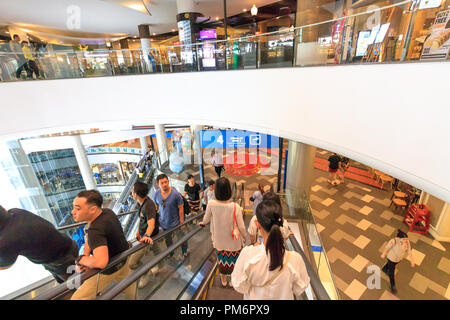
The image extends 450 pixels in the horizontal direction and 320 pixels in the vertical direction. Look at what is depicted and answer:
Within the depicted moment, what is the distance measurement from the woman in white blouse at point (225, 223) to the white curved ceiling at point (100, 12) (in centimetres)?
1058

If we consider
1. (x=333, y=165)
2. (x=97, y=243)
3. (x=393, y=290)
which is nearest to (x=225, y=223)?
(x=97, y=243)

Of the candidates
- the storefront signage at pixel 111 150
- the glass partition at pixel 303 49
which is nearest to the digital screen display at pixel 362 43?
the glass partition at pixel 303 49

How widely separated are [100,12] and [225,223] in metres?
12.8

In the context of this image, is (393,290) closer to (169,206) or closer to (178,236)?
(178,236)

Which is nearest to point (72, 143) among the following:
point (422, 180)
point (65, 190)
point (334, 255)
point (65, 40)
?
point (65, 190)

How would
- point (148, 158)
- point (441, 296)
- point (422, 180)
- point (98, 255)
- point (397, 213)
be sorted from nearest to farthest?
point (98, 255) < point (422, 180) < point (441, 296) < point (397, 213) < point (148, 158)

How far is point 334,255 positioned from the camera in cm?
564

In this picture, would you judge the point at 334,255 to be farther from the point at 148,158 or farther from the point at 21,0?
the point at 21,0

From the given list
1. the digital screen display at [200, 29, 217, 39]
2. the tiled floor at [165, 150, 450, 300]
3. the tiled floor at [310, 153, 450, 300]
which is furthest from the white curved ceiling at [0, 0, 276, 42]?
the tiled floor at [310, 153, 450, 300]

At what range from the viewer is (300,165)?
7215 mm

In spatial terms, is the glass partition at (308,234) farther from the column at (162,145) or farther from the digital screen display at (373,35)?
the column at (162,145)

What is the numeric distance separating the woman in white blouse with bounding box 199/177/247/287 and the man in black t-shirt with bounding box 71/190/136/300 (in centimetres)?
96

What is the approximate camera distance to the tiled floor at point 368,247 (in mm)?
4730

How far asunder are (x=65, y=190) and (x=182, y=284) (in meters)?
18.6
